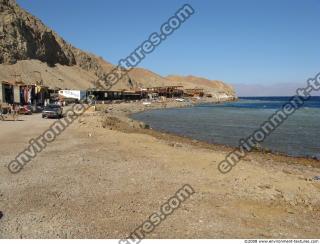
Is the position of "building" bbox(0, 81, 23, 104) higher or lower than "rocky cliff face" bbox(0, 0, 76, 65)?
lower

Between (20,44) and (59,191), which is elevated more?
(20,44)

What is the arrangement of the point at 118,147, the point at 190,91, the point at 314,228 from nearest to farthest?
1. the point at 314,228
2. the point at 118,147
3. the point at 190,91

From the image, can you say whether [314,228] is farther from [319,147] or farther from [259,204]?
[319,147]

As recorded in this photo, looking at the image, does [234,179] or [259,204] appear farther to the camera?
[234,179]

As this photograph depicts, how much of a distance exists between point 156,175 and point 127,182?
1.34 meters

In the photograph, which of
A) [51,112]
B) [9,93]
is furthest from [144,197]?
[9,93]

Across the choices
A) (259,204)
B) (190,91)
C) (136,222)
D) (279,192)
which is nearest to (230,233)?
(136,222)

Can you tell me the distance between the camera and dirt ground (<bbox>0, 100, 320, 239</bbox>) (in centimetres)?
802

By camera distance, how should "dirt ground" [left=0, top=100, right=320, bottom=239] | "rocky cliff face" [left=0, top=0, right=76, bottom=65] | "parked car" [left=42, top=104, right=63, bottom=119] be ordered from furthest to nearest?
"rocky cliff face" [left=0, top=0, right=76, bottom=65], "parked car" [left=42, top=104, right=63, bottom=119], "dirt ground" [left=0, top=100, right=320, bottom=239]

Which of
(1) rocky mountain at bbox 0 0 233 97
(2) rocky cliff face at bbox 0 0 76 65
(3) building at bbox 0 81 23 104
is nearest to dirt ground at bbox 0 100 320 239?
(3) building at bbox 0 81 23 104

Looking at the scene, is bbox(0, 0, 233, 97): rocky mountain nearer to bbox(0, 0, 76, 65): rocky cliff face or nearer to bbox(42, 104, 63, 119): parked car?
bbox(0, 0, 76, 65): rocky cliff face

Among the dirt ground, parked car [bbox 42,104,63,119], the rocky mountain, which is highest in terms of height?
the rocky mountain

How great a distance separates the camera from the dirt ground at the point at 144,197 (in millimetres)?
8016

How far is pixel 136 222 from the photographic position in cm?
836
